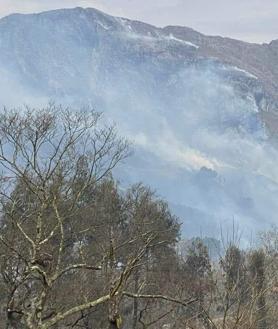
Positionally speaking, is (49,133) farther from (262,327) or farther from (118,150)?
(262,327)

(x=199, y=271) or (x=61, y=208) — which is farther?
(x=199, y=271)

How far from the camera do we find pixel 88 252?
23.1 metres

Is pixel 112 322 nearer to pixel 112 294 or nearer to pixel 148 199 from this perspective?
pixel 112 294

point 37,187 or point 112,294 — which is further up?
point 37,187

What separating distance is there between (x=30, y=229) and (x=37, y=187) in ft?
23.3

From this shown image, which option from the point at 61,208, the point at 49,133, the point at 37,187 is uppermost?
the point at 49,133

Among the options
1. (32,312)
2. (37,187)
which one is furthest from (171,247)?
(32,312)

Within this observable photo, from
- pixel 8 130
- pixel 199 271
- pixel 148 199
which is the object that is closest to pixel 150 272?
pixel 148 199

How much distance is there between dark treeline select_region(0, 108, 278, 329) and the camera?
10.4m

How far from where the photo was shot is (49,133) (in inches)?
632

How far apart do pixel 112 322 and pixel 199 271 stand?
27.3 metres

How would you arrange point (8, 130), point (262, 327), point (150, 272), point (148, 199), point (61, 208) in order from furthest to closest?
point (148, 199) → point (150, 272) → point (262, 327) → point (61, 208) → point (8, 130)

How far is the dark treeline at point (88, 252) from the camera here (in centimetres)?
1038

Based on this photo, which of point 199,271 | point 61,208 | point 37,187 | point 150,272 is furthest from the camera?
point 199,271
